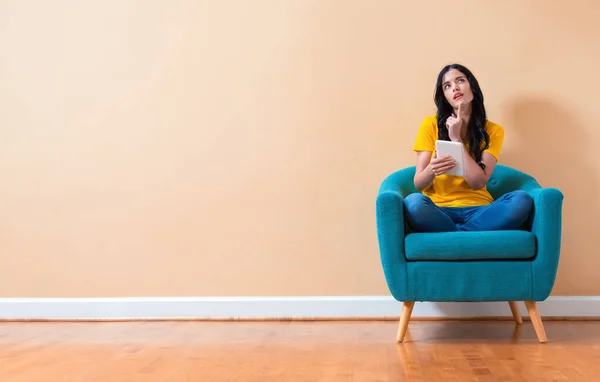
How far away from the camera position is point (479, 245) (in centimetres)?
255

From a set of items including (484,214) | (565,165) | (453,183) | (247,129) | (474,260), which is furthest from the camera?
(247,129)

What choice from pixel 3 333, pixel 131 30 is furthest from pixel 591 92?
pixel 3 333

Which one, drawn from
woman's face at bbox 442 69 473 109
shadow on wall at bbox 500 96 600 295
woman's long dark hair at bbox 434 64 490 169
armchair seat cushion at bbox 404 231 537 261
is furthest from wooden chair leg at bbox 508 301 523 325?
woman's face at bbox 442 69 473 109

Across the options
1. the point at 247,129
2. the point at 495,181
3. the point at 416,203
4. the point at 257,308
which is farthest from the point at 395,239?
the point at 247,129

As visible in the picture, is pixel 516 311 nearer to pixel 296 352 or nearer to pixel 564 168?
pixel 564 168

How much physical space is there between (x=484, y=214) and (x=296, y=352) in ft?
2.99

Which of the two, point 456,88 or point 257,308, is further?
point 257,308

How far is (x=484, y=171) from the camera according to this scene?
9.52 feet

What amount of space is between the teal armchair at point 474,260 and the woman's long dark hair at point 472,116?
0.40m

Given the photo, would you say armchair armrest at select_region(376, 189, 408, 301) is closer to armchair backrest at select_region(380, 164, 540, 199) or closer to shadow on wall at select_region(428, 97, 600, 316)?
armchair backrest at select_region(380, 164, 540, 199)

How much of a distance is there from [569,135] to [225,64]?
1.65m

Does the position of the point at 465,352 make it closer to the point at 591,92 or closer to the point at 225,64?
the point at 591,92

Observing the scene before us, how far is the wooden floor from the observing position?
6.88 feet

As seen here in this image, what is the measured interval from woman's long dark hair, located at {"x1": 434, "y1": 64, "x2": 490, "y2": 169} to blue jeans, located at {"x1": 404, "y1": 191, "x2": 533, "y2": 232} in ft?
1.04
